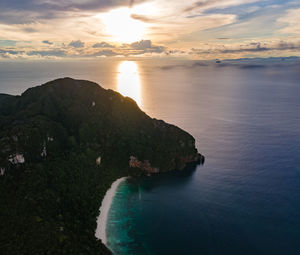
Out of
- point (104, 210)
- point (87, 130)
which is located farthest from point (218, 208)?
point (87, 130)

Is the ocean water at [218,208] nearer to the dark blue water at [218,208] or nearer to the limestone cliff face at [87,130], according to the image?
the dark blue water at [218,208]

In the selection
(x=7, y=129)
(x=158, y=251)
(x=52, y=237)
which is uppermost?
(x=7, y=129)

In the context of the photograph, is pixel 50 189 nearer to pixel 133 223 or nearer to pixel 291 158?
pixel 133 223

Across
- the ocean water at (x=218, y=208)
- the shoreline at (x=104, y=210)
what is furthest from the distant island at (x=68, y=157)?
the ocean water at (x=218, y=208)

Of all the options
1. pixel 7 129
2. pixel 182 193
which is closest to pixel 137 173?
pixel 182 193

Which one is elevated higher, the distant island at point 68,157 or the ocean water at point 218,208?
the distant island at point 68,157

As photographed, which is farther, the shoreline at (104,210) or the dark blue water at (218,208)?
the shoreline at (104,210)
